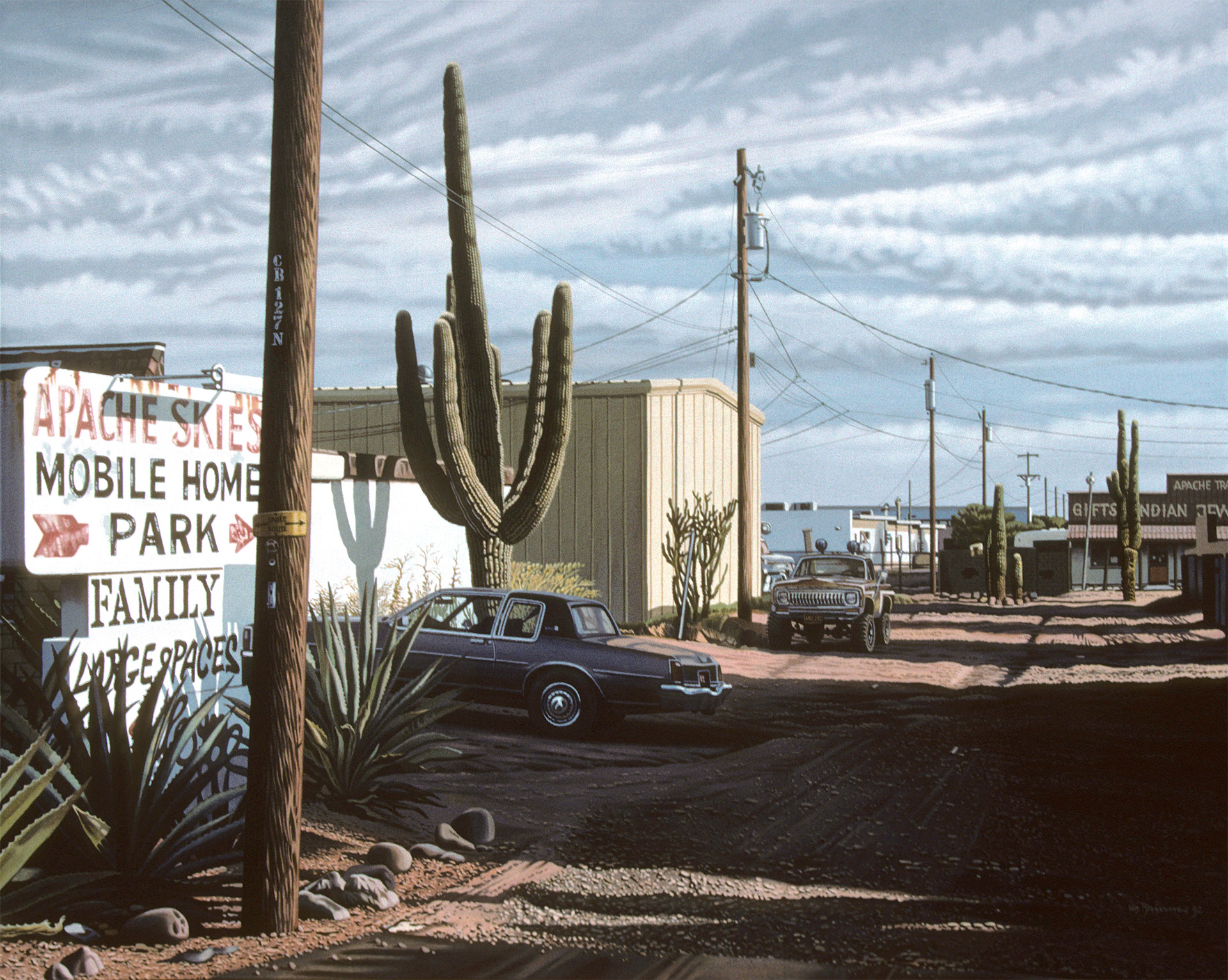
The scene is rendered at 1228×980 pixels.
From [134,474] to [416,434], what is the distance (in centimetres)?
1070

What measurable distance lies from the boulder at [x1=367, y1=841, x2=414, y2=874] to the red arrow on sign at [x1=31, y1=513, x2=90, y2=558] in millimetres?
2745

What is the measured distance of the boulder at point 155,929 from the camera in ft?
20.6

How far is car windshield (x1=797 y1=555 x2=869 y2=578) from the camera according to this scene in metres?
25.5

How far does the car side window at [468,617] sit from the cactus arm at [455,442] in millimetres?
4513

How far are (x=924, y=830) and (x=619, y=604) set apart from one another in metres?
18.4

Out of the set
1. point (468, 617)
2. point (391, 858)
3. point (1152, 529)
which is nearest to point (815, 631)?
point (468, 617)

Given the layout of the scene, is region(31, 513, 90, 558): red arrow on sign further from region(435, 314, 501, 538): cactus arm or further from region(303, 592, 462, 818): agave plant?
region(435, 314, 501, 538): cactus arm

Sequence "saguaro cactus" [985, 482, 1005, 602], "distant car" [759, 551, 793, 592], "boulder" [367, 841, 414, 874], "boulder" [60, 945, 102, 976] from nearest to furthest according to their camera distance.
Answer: "boulder" [60, 945, 102, 976] < "boulder" [367, 841, 414, 874] < "saguaro cactus" [985, 482, 1005, 602] < "distant car" [759, 551, 793, 592]

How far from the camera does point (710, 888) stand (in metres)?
7.57

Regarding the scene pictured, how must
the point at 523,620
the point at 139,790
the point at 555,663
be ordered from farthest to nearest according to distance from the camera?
the point at 523,620, the point at 555,663, the point at 139,790

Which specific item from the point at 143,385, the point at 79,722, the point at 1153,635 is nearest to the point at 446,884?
the point at 79,722

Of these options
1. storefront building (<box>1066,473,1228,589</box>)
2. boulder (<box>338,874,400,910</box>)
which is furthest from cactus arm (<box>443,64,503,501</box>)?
storefront building (<box>1066,473,1228,589</box>)

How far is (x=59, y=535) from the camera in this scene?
735 cm

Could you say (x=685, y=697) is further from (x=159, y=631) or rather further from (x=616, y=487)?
(x=616, y=487)
